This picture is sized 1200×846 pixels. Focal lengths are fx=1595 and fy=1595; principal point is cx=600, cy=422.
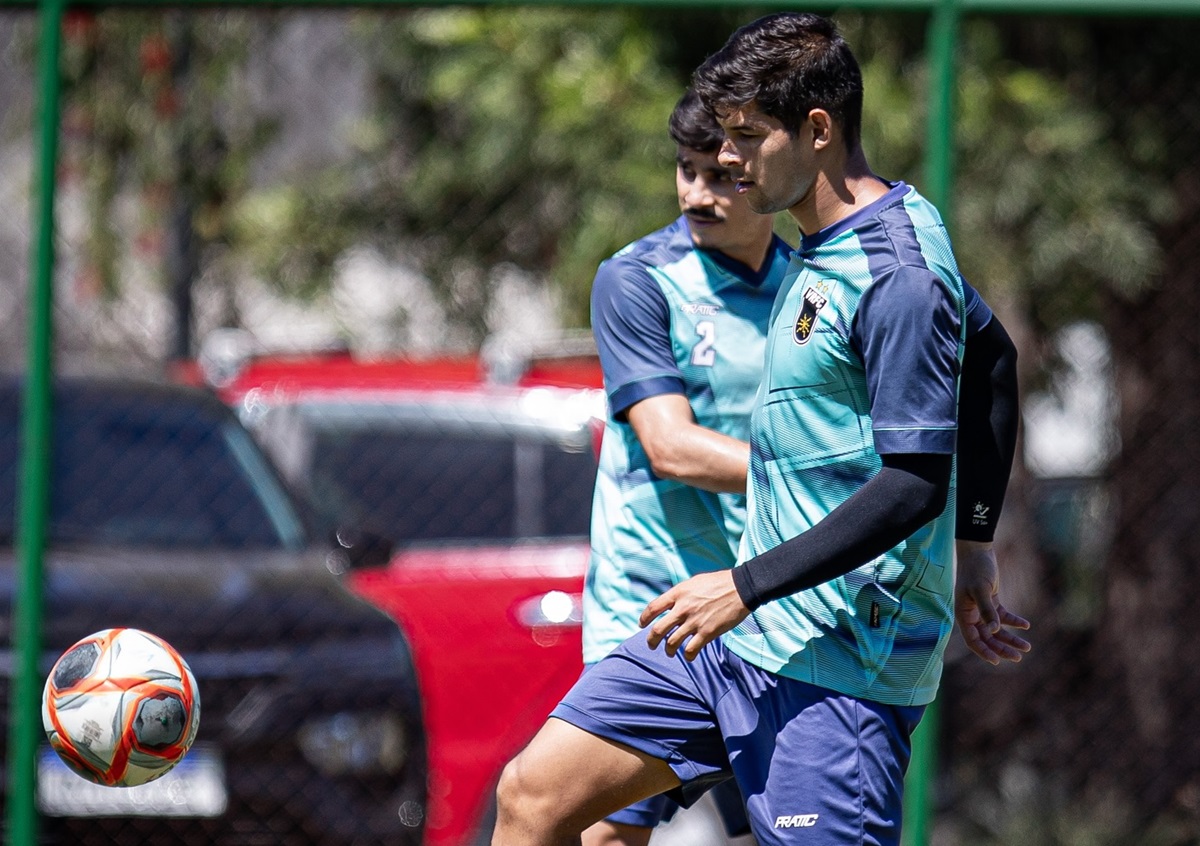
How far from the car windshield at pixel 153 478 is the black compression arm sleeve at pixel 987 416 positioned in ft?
10.3

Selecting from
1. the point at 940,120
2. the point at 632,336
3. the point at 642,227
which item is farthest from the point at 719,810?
the point at 642,227

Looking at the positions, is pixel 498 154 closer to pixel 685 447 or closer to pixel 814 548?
pixel 685 447

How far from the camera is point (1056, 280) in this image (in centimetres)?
607

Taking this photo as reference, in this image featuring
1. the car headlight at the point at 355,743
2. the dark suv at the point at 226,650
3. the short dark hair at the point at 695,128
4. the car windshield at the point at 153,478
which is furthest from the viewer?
the car windshield at the point at 153,478

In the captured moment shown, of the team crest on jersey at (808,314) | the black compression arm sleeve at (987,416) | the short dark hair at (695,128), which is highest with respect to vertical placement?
the short dark hair at (695,128)

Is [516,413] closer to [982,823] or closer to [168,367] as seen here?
[168,367]

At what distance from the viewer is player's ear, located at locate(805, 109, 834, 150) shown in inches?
105

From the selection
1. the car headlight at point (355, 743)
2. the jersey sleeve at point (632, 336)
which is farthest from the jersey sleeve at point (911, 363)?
the car headlight at point (355, 743)

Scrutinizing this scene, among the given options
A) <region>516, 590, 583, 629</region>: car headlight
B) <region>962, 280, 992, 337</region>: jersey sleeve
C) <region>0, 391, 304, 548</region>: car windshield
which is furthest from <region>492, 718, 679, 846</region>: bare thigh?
<region>0, 391, 304, 548</region>: car windshield

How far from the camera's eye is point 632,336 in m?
3.30

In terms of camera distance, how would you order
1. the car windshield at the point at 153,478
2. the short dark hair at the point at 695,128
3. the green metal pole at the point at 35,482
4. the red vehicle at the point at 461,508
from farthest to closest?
the car windshield at the point at 153,478 → the red vehicle at the point at 461,508 → the green metal pole at the point at 35,482 → the short dark hair at the point at 695,128

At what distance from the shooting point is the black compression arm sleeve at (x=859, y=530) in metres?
2.52

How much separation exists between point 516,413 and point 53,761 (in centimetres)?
208

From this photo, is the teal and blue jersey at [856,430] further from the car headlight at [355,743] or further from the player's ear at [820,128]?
the car headlight at [355,743]
